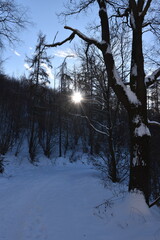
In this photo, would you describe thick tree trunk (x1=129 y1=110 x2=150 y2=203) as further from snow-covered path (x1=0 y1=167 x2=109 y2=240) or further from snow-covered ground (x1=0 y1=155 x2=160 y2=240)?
snow-covered path (x1=0 y1=167 x2=109 y2=240)

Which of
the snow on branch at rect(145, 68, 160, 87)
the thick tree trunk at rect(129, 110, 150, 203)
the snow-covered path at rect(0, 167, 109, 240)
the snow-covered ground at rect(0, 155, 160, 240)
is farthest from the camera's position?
the snow on branch at rect(145, 68, 160, 87)

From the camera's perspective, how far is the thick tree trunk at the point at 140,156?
3435 mm

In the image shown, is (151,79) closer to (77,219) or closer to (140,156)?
(140,156)

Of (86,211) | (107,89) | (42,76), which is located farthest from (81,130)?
(86,211)

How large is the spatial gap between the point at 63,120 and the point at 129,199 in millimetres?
20049

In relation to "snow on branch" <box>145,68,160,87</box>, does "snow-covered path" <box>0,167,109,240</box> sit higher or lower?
lower

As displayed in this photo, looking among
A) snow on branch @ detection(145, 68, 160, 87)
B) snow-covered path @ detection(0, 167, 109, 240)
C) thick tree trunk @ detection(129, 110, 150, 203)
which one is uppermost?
snow on branch @ detection(145, 68, 160, 87)

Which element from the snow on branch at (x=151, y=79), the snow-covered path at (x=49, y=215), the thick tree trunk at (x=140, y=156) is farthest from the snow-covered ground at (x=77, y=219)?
the snow on branch at (x=151, y=79)

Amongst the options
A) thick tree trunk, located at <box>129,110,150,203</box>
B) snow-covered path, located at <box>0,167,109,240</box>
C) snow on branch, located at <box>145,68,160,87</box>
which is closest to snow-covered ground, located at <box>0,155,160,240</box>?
snow-covered path, located at <box>0,167,109,240</box>

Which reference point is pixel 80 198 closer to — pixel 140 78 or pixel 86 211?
pixel 86 211

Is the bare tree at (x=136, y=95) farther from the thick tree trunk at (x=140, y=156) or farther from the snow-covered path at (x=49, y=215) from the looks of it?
the snow-covered path at (x=49, y=215)

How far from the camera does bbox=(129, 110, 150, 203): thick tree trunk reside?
3.43m

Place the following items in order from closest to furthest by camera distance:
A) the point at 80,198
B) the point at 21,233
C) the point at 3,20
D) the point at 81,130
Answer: the point at 21,233 → the point at 80,198 → the point at 3,20 → the point at 81,130

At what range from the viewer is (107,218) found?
3355 millimetres
